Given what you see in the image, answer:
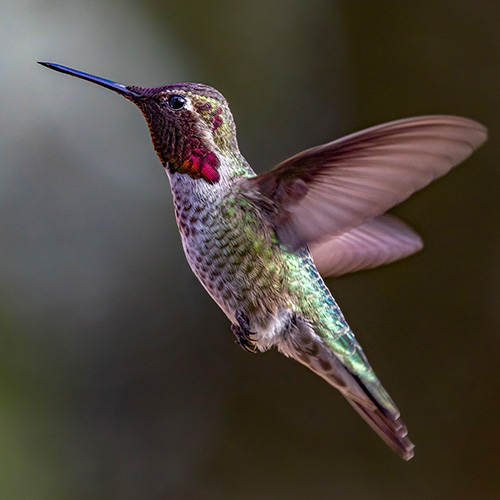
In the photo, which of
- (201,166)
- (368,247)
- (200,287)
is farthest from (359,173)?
(200,287)

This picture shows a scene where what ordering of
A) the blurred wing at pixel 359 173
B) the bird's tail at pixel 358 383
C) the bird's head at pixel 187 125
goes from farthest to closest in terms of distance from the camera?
the bird's tail at pixel 358 383
the bird's head at pixel 187 125
the blurred wing at pixel 359 173

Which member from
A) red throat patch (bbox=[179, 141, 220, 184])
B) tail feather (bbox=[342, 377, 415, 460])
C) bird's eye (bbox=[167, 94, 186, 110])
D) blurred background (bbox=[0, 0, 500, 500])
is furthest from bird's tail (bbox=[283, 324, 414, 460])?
blurred background (bbox=[0, 0, 500, 500])

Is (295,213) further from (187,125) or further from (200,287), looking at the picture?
(200,287)

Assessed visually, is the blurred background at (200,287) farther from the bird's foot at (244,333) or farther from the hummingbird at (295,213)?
the bird's foot at (244,333)

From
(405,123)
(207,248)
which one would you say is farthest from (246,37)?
(405,123)

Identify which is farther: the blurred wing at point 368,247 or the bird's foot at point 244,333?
the blurred wing at point 368,247

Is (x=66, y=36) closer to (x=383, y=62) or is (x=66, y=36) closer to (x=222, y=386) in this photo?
(x=383, y=62)

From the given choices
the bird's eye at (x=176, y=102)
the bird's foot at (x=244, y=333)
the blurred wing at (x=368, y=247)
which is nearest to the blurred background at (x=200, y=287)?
the blurred wing at (x=368, y=247)
